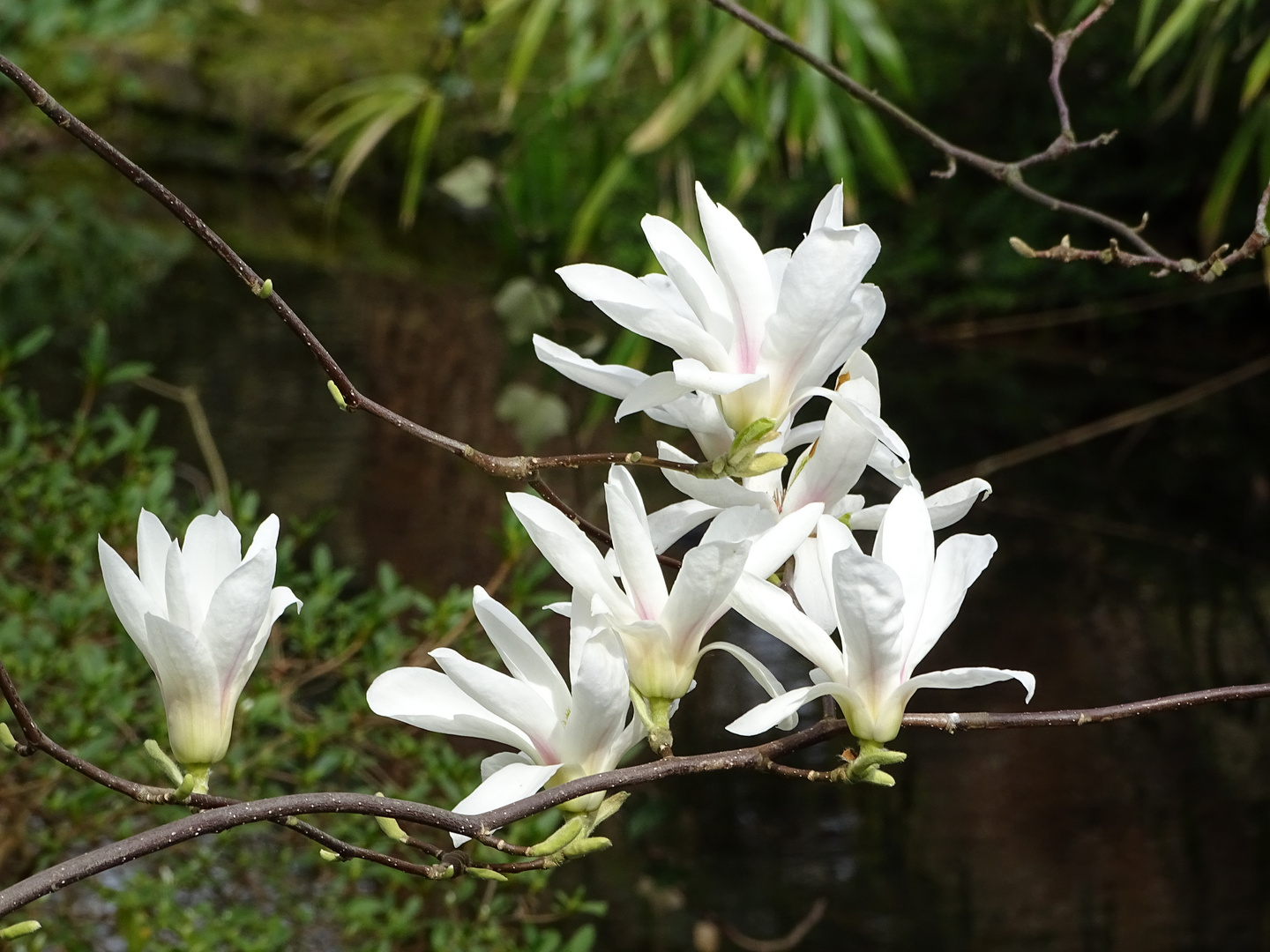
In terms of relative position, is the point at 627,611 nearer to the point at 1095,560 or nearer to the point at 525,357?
the point at 525,357

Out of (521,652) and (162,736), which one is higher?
(521,652)

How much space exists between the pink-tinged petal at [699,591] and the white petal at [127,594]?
0.47 feet

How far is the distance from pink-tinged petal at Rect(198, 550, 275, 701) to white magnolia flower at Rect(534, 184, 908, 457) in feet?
0.35

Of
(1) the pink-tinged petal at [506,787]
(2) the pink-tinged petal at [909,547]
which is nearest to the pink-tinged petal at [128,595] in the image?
(1) the pink-tinged petal at [506,787]

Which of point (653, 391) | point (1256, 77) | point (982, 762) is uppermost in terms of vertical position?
point (1256, 77)

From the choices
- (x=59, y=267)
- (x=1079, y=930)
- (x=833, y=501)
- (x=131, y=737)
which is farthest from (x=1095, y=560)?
(x=59, y=267)

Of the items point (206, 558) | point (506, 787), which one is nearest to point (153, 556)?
point (206, 558)

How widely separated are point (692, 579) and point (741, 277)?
0.10 meters

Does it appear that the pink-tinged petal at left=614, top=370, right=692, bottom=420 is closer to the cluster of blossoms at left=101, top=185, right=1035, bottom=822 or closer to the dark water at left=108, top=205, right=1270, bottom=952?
the cluster of blossoms at left=101, top=185, right=1035, bottom=822

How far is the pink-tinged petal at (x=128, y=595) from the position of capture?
356 mm

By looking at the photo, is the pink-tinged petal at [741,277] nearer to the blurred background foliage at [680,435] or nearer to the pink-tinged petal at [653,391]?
the pink-tinged petal at [653,391]

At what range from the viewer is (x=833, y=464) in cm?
42

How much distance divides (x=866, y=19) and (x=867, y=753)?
1355 millimetres

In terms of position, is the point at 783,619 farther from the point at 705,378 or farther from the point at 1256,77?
the point at 1256,77
